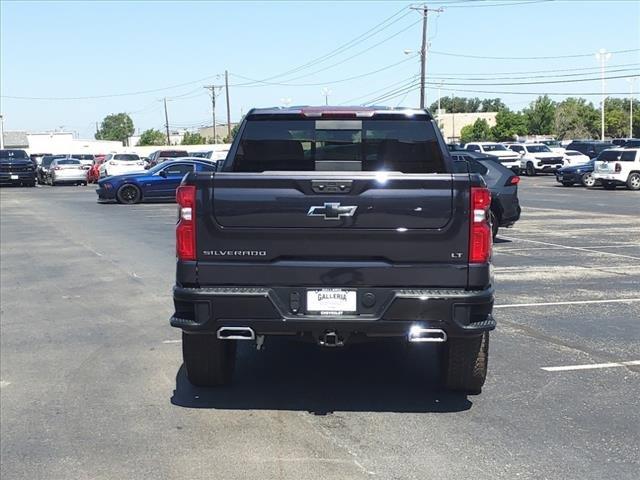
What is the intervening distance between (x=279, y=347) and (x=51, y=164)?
40.6 meters

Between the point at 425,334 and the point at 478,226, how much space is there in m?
0.75

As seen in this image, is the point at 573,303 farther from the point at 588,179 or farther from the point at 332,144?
the point at 588,179

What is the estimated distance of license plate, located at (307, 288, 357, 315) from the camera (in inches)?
194

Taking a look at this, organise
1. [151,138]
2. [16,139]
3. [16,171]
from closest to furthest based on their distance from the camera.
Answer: [16,171] → [16,139] → [151,138]

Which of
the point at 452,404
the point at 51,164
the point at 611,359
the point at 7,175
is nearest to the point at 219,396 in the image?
the point at 452,404

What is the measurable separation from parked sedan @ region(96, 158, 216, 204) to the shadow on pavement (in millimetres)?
20490

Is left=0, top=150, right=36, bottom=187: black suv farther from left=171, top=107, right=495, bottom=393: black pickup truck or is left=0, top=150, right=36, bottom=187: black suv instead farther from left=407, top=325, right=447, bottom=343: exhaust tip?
left=407, top=325, right=447, bottom=343: exhaust tip

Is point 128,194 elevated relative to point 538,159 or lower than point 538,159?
lower

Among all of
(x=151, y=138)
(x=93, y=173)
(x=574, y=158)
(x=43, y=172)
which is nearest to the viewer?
(x=93, y=173)

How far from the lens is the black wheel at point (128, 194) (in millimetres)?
27078

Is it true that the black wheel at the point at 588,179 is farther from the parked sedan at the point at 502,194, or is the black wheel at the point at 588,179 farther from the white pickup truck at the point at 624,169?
the parked sedan at the point at 502,194

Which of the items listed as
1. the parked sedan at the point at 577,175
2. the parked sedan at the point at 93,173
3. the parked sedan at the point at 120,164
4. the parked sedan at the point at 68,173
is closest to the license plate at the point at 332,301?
the parked sedan at the point at 577,175

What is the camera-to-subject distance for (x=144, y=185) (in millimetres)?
27281

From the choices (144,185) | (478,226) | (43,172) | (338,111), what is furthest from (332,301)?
(43,172)
